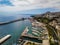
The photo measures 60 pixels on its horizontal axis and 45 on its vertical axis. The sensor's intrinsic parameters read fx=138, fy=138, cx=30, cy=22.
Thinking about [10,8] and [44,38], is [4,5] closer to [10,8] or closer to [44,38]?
[10,8]

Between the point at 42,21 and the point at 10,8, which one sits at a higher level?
the point at 10,8

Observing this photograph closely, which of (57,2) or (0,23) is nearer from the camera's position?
(0,23)

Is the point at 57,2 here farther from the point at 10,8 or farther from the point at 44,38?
the point at 10,8

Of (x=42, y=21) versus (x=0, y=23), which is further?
(x=42, y=21)

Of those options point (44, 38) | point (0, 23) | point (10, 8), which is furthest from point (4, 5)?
point (44, 38)

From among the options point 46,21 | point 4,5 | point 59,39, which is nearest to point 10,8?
point 4,5

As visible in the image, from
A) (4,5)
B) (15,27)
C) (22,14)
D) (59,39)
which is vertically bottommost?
(59,39)
